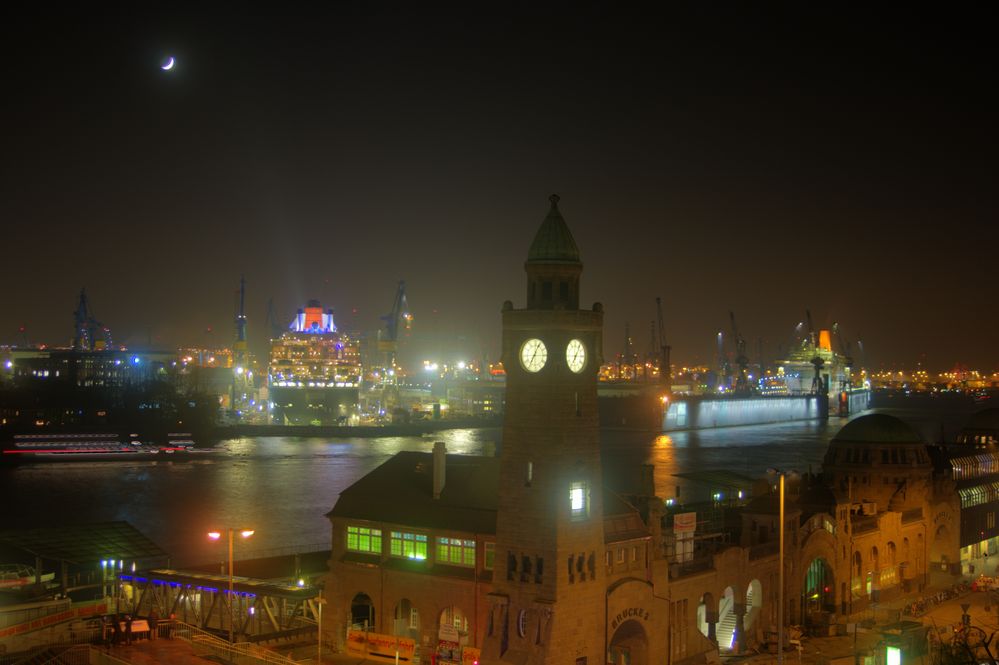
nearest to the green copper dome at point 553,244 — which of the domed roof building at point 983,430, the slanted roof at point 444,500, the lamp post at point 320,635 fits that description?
the slanted roof at point 444,500

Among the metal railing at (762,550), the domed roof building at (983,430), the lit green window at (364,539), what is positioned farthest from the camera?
the domed roof building at (983,430)

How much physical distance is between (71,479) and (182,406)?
74.1m

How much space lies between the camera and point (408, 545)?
3491cm

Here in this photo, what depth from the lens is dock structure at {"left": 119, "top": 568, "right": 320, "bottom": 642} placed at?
3400 cm

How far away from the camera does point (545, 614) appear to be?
2959 centimetres

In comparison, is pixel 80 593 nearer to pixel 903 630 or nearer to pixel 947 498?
pixel 903 630

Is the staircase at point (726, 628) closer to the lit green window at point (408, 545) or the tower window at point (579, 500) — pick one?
the tower window at point (579, 500)

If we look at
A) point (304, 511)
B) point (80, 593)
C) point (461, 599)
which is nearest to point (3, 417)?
point (304, 511)

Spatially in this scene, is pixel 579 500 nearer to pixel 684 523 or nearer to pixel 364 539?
pixel 684 523

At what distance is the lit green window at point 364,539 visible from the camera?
35625 millimetres

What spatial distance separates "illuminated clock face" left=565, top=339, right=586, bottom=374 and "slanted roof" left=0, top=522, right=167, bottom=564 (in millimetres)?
18201

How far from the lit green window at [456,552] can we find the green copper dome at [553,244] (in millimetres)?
8981

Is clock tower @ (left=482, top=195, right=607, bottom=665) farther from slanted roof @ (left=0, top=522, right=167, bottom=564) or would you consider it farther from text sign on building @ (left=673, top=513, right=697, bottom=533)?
Answer: slanted roof @ (left=0, top=522, right=167, bottom=564)

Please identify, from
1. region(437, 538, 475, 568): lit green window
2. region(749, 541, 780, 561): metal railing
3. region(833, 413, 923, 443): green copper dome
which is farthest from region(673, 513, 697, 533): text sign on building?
region(833, 413, 923, 443): green copper dome
